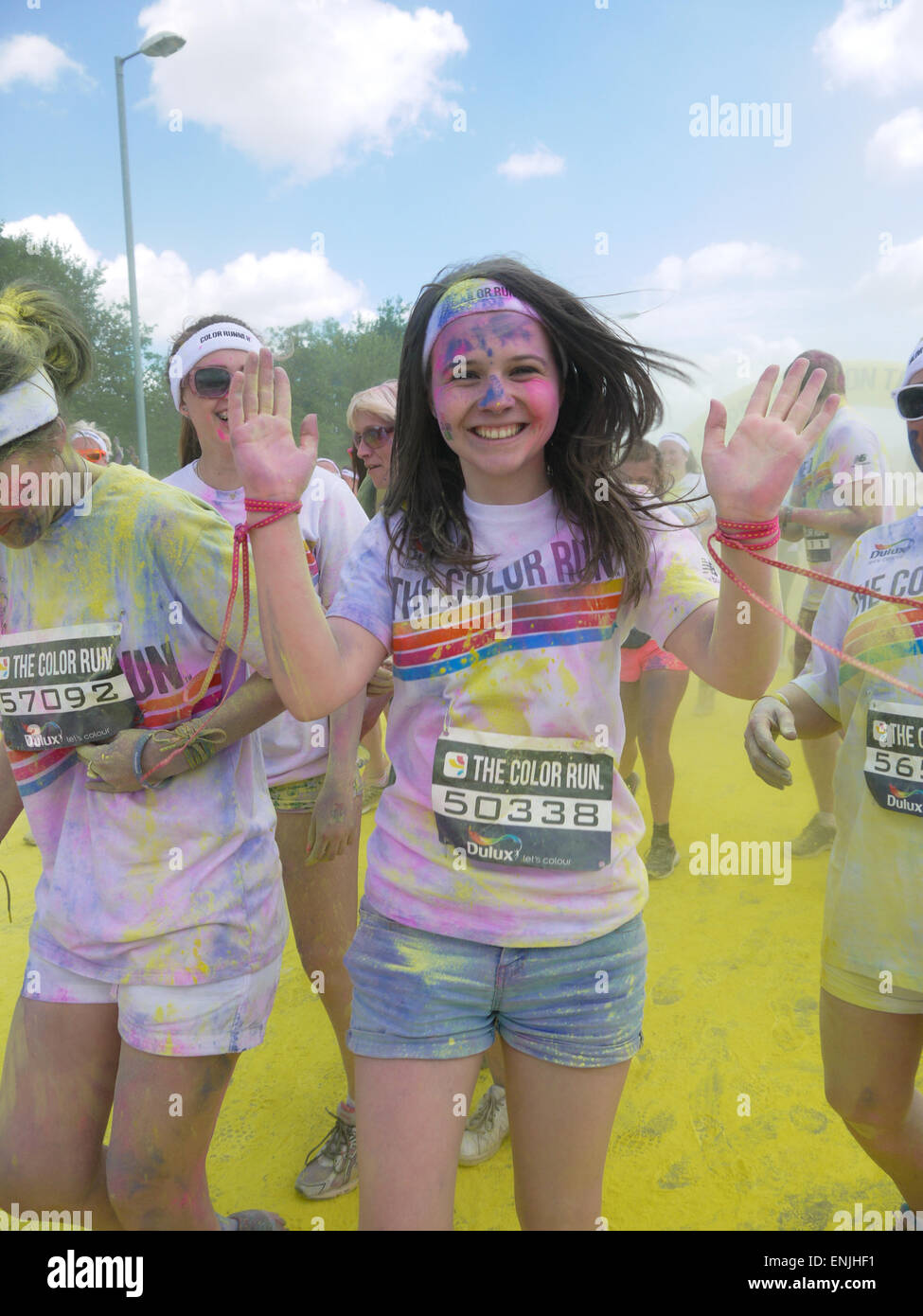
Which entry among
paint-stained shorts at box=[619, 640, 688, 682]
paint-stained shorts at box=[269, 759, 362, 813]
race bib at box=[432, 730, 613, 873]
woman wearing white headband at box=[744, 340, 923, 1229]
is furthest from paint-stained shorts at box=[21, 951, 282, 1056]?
paint-stained shorts at box=[619, 640, 688, 682]

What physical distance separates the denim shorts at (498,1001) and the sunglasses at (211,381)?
2.03 metres

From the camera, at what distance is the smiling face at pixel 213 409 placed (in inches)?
117

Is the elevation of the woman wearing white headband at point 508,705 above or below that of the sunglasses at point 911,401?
below

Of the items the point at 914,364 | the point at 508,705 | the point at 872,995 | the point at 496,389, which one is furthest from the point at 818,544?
the point at 508,705

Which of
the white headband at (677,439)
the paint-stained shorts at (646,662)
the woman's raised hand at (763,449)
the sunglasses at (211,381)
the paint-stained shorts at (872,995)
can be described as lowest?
the paint-stained shorts at (872,995)

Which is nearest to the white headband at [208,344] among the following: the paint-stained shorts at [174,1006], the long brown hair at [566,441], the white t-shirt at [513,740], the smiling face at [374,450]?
the smiling face at [374,450]

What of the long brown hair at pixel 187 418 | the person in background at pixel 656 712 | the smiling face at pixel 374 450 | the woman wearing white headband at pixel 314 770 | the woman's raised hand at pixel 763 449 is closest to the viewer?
the woman's raised hand at pixel 763 449

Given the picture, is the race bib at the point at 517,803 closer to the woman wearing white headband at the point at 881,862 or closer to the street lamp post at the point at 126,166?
the woman wearing white headband at the point at 881,862

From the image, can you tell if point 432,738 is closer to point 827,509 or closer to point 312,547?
point 312,547

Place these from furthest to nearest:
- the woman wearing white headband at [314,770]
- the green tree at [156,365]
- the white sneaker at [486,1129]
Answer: the green tree at [156,365] → the white sneaker at [486,1129] → the woman wearing white headband at [314,770]

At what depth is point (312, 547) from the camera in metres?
2.98

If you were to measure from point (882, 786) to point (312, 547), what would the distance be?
1.86 m

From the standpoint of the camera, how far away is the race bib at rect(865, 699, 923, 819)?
1.85 meters

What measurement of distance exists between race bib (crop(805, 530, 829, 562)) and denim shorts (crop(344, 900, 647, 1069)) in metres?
3.82
